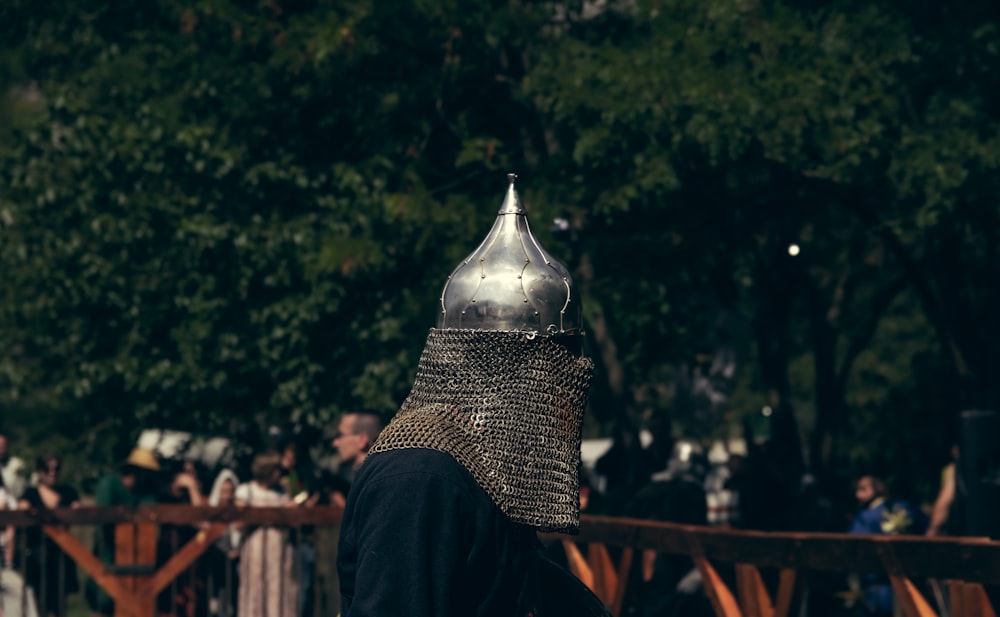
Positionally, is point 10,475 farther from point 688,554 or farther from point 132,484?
point 688,554

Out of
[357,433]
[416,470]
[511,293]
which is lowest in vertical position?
[357,433]

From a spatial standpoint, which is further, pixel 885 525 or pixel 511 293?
pixel 885 525

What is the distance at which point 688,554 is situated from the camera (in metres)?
7.91

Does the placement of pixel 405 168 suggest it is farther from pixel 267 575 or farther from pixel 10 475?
pixel 267 575

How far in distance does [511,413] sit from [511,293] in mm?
255

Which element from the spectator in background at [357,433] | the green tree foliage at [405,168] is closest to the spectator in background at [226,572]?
the spectator in background at [357,433]

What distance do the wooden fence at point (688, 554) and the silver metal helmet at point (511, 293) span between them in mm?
2726

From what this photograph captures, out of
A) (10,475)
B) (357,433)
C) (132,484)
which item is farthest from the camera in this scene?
(10,475)

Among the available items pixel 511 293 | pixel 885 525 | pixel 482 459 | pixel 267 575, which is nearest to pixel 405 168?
pixel 267 575

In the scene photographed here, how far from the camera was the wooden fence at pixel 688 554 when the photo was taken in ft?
19.9

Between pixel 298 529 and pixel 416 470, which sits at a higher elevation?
pixel 416 470

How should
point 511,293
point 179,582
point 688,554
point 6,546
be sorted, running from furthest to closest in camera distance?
point 179,582 → point 6,546 → point 688,554 → point 511,293

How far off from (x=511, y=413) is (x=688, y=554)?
4537 mm

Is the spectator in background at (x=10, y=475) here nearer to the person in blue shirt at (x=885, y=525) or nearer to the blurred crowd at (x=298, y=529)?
the blurred crowd at (x=298, y=529)
